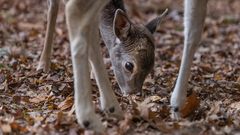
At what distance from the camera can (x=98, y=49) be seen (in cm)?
636

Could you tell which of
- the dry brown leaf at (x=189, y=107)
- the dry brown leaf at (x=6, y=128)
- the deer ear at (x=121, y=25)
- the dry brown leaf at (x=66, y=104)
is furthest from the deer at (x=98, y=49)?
the dry brown leaf at (x=66, y=104)

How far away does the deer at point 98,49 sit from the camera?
5809 mm

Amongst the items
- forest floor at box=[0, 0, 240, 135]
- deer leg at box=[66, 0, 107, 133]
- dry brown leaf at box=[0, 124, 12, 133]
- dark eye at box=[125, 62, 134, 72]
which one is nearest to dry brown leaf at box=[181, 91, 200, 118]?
forest floor at box=[0, 0, 240, 135]

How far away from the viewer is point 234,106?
754 centimetres

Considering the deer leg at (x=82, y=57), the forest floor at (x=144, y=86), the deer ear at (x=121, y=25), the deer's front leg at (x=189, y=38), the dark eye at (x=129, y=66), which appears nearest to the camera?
the deer leg at (x=82, y=57)

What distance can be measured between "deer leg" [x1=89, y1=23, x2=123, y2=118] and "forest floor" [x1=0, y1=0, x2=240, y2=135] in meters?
0.12

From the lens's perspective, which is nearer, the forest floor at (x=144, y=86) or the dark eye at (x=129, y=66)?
the forest floor at (x=144, y=86)

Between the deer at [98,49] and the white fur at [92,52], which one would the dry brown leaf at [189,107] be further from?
the deer at [98,49]

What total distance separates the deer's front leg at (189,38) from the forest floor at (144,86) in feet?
0.43

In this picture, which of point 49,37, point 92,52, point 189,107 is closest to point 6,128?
point 92,52

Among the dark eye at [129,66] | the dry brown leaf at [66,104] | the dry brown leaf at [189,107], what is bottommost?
the dry brown leaf at [189,107]

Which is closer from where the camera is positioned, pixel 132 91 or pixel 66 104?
pixel 66 104

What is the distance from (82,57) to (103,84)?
54 centimetres

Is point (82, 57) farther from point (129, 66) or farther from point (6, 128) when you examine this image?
point (129, 66)
